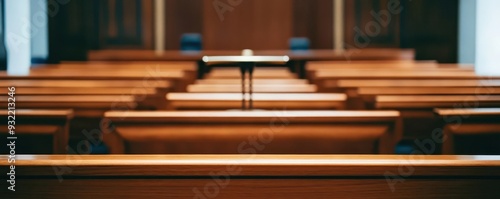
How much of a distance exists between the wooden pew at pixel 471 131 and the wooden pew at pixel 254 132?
20 centimetres

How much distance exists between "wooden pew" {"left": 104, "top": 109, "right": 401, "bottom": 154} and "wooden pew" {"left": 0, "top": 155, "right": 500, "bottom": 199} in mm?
677

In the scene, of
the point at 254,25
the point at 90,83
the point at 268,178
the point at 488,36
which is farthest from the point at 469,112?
the point at 254,25

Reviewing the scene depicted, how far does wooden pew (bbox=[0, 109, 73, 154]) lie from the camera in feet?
4.80

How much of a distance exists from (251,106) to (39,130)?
66cm

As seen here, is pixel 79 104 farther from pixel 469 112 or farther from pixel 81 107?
pixel 469 112

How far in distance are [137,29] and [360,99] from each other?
11.2 ft

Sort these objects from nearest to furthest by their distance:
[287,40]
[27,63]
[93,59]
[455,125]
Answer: [455,125]
[93,59]
[27,63]
[287,40]

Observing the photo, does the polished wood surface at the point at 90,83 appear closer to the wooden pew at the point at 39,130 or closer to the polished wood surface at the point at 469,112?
the wooden pew at the point at 39,130

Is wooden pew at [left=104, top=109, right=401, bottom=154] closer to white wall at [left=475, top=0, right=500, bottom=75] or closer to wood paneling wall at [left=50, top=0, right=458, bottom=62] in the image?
white wall at [left=475, top=0, right=500, bottom=75]

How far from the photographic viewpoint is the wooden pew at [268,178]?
661 mm

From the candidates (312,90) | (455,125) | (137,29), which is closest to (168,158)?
(455,125)

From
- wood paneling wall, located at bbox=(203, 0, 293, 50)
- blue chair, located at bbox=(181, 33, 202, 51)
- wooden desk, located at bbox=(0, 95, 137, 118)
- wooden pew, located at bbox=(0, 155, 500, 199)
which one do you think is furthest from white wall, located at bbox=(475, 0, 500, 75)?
wooden pew, located at bbox=(0, 155, 500, 199)

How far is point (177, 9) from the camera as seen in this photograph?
499cm

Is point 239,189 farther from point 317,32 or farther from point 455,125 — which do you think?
point 317,32
